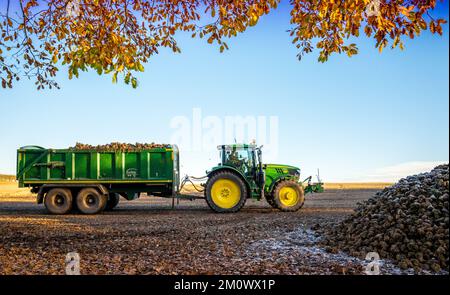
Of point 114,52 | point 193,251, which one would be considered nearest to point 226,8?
point 114,52

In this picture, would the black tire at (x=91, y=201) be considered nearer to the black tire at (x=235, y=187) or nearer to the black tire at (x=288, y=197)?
the black tire at (x=235, y=187)

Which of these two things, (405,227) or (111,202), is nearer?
(405,227)

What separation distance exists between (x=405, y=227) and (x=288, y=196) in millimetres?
7858

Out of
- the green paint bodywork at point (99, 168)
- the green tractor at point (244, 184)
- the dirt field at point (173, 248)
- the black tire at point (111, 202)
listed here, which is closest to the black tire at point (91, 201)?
the green paint bodywork at point (99, 168)

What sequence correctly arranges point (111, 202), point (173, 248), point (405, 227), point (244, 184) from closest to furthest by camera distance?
point (405, 227)
point (173, 248)
point (244, 184)
point (111, 202)

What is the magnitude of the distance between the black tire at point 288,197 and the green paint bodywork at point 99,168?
4084mm

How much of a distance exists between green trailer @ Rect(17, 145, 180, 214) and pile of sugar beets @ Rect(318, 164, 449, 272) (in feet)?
27.2

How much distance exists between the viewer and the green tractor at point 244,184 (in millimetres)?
15648

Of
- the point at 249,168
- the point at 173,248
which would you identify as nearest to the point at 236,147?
the point at 249,168

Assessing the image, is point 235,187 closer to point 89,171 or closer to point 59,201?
point 89,171

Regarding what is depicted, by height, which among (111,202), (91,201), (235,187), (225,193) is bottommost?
(111,202)

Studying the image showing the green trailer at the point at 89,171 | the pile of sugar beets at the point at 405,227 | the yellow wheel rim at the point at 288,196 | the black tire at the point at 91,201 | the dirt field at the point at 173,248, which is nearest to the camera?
the dirt field at the point at 173,248

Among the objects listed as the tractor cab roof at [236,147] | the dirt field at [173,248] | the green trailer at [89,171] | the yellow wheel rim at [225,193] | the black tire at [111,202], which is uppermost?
the tractor cab roof at [236,147]

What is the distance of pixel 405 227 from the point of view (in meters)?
8.01
